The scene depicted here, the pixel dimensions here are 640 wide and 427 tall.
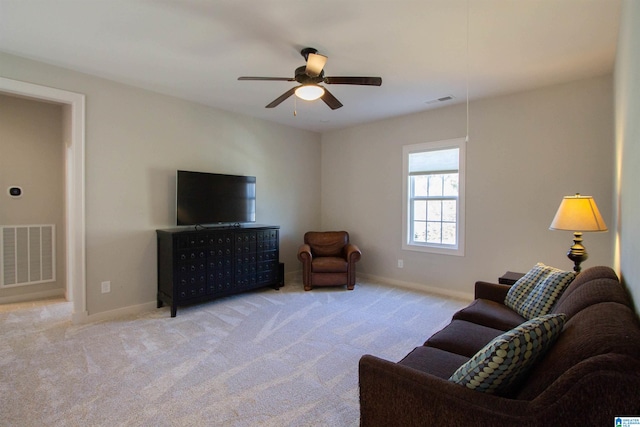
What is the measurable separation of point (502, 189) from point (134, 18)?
13.8 ft

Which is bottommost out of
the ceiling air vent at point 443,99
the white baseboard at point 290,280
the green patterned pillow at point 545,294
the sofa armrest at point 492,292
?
the white baseboard at point 290,280

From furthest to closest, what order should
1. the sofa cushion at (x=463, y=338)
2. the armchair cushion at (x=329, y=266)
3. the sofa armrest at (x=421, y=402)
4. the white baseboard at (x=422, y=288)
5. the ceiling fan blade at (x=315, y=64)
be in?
the armchair cushion at (x=329, y=266) < the white baseboard at (x=422, y=288) < the ceiling fan blade at (x=315, y=64) < the sofa cushion at (x=463, y=338) < the sofa armrest at (x=421, y=402)

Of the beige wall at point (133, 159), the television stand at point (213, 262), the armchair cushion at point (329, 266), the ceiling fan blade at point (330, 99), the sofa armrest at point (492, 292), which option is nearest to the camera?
the sofa armrest at point (492, 292)

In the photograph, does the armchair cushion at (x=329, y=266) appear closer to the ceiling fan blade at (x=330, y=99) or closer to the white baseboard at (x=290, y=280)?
the white baseboard at (x=290, y=280)

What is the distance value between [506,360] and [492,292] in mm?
1826

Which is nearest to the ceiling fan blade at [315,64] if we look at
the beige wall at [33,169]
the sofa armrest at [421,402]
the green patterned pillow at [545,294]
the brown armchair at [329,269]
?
the sofa armrest at [421,402]

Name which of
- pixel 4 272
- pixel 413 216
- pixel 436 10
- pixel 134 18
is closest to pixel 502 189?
pixel 413 216

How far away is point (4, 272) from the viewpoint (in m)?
3.93

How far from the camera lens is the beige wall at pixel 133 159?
3396 millimetres

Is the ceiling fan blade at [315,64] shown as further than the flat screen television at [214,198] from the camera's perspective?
No

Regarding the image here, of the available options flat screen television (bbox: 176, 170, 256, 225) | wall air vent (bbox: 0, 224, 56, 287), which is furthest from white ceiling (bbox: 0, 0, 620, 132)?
wall air vent (bbox: 0, 224, 56, 287)

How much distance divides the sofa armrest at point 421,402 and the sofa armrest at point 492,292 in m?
1.79

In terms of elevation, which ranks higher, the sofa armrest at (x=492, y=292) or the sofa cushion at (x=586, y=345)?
the sofa cushion at (x=586, y=345)

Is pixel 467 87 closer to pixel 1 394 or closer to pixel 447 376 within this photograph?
pixel 447 376
